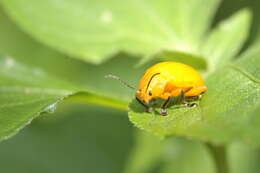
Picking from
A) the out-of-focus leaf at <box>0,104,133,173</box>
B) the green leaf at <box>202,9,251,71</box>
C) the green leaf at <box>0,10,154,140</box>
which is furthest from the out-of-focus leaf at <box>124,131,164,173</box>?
the green leaf at <box>202,9,251,71</box>

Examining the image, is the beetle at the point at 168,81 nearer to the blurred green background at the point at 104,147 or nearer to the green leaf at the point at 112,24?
the green leaf at the point at 112,24

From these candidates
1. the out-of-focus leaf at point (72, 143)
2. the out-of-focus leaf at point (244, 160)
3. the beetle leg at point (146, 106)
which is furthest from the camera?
the out-of-focus leaf at point (72, 143)

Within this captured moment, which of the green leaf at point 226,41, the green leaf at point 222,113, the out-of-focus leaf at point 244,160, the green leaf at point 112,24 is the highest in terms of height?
the green leaf at point 112,24

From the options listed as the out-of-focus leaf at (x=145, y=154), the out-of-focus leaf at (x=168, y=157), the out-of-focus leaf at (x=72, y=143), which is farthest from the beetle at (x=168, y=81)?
the out-of-focus leaf at (x=72, y=143)

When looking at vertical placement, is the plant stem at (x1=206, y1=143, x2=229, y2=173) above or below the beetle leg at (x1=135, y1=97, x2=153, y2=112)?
below

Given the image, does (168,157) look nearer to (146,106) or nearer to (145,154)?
(145,154)

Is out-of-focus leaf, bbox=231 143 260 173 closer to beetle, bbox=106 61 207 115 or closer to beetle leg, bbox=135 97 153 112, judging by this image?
beetle, bbox=106 61 207 115

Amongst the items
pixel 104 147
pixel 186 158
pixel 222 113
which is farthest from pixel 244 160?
pixel 222 113
